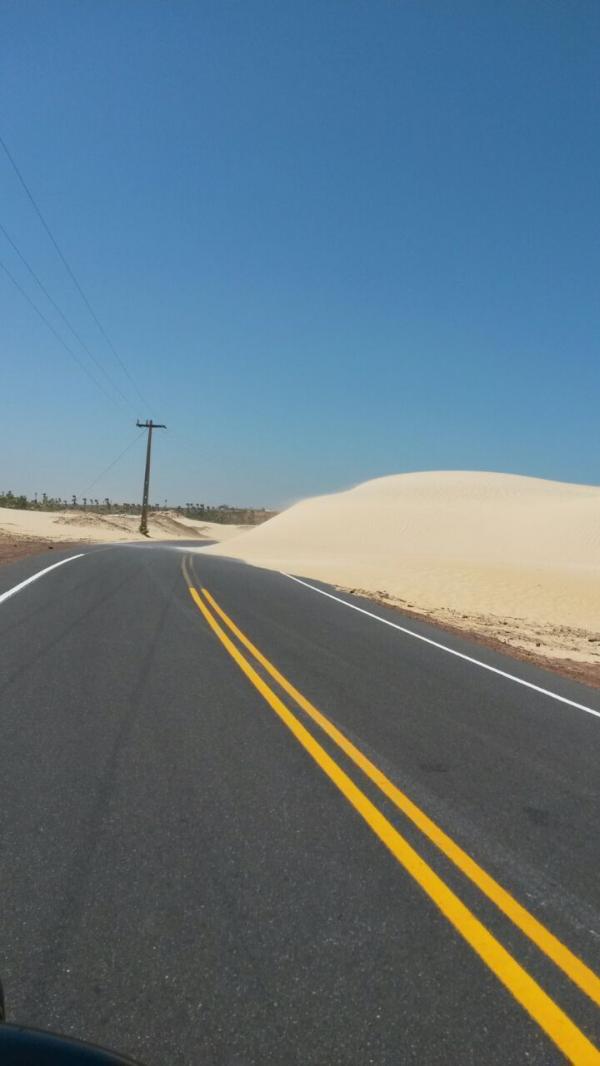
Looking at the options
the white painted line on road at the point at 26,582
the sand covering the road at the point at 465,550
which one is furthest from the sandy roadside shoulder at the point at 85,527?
the white painted line on road at the point at 26,582

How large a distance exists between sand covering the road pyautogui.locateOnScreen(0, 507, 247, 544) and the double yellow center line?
4437cm

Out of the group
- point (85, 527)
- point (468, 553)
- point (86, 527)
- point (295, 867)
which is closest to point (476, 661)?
point (295, 867)

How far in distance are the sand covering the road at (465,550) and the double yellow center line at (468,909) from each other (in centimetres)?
982

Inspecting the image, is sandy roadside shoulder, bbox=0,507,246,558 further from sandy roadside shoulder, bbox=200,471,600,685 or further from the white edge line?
the white edge line

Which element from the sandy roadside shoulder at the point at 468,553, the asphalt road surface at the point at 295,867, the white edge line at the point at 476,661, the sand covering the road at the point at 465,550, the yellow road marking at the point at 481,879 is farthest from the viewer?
the sand covering the road at the point at 465,550

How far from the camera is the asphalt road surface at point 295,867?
320 centimetres

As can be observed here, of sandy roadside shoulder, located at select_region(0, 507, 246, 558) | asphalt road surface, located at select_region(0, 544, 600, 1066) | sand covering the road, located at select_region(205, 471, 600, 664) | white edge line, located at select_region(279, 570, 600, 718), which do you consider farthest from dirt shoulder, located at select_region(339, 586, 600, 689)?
sandy roadside shoulder, located at select_region(0, 507, 246, 558)

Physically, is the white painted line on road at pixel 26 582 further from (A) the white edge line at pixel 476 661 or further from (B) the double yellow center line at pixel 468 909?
(B) the double yellow center line at pixel 468 909

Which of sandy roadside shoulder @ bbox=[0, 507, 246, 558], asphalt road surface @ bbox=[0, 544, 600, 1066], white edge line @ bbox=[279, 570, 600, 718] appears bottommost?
asphalt road surface @ bbox=[0, 544, 600, 1066]

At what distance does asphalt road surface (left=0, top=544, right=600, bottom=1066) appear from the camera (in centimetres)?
320

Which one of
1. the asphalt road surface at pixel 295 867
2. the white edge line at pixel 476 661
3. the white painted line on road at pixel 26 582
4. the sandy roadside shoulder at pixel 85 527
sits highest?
the sandy roadside shoulder at pixel 85 527

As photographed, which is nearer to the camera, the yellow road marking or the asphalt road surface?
the asphalt road surface

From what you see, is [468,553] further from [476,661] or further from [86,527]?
[476,661]

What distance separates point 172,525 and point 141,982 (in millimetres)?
96154
